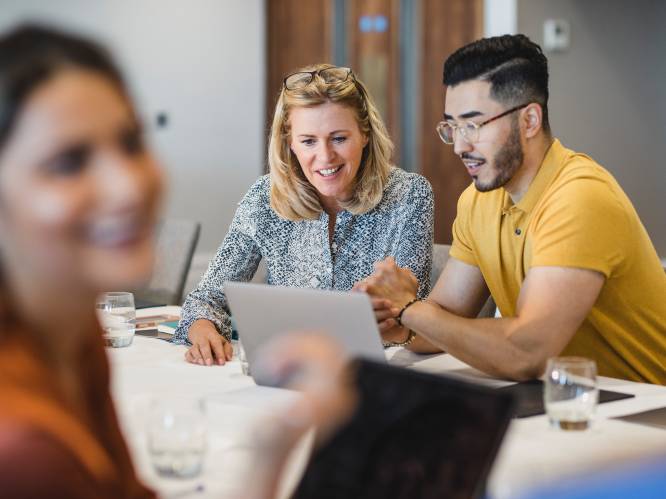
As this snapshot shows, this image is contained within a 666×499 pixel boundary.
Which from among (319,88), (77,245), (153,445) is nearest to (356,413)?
(77,245)

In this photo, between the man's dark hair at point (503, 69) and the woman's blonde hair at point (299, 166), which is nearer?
the man's dark hair at point (503, 69)

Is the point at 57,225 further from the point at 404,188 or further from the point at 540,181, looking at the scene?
the point at 404,188

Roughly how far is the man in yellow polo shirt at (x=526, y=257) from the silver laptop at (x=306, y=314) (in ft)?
0.82

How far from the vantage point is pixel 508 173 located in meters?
2.19

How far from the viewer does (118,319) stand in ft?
7.50

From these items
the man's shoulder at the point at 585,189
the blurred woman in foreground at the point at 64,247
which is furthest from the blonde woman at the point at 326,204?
the blurred woman in foreground at the point at 64,247

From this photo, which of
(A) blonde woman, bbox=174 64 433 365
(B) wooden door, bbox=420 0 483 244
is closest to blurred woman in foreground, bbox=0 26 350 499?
(A) blonde woman, bbox=174 64 433 365

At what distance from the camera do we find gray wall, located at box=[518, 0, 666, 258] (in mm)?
5203

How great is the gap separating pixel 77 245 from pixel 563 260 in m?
1.50

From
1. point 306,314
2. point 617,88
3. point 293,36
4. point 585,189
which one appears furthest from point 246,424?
point 293,36

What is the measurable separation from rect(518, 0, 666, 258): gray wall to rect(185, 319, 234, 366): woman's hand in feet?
10.7

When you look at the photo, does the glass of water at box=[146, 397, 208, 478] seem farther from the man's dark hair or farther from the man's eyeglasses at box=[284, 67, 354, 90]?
the man's eyeglasses at box=[284, 67, 354, 90]

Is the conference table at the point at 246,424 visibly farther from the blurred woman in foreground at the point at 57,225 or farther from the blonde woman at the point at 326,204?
the blonde woman at the point at 326,204

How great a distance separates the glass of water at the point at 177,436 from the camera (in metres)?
1.25
